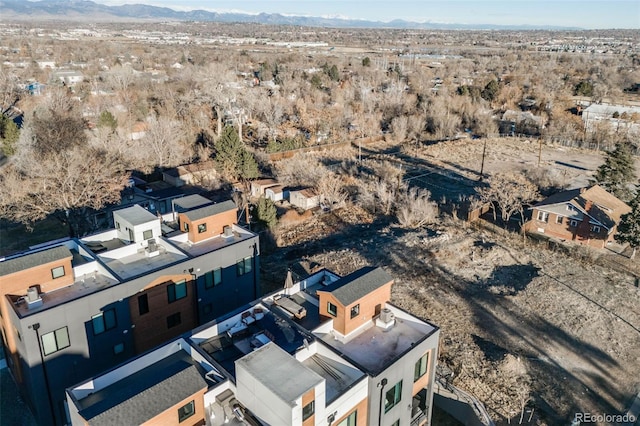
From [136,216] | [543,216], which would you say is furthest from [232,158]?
[543,216]

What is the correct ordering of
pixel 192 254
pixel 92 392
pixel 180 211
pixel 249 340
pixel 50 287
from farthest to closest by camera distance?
pixel 180 211, pixel 192 254, pixel 50 287, pixel 249 340, pixel 92 392

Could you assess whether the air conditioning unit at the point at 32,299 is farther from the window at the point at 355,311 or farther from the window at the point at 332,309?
the window at the point at 355,311

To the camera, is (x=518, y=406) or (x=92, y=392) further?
(x=518, y=406)

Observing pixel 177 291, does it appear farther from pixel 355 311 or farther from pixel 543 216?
pixel 543 216

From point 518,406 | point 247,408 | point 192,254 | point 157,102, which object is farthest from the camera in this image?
point 157,102

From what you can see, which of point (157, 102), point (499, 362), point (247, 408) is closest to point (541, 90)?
point (157, 102)

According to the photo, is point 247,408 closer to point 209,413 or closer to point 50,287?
point 209,413
